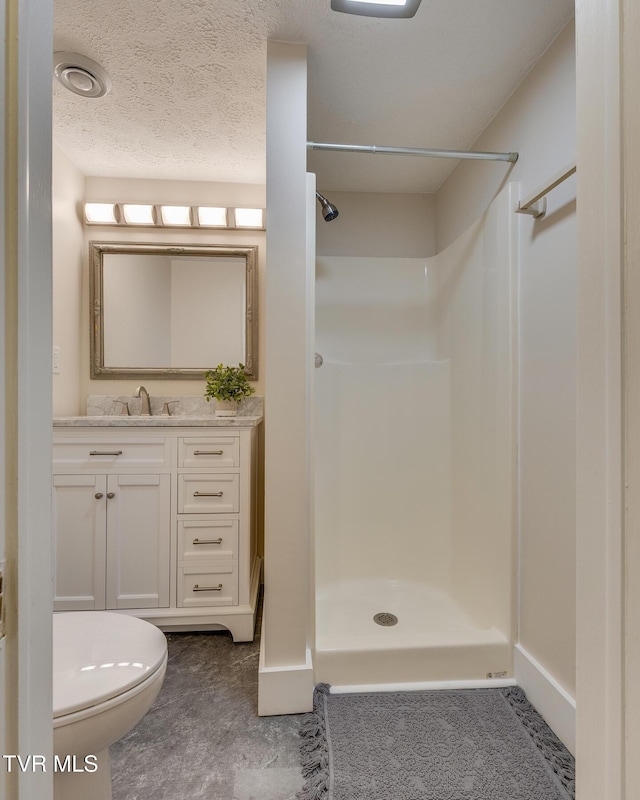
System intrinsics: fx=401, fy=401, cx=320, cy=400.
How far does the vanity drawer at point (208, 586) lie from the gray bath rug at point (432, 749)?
580mm

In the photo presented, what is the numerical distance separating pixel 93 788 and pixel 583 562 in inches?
43.0

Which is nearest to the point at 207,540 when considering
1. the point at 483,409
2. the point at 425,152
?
the point at 483,409

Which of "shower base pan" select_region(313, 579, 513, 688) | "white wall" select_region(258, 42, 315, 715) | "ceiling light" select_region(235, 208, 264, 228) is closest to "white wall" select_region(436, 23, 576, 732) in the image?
"shower base pan" select_region(313, 579, 513, 688)

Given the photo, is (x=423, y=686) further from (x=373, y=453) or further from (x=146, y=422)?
(x=146, y=422)

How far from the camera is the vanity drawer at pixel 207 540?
1.79 m

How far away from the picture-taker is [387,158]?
6.64ft

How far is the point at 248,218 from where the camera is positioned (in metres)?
2.29

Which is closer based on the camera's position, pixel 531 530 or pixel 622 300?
pixel 622 300

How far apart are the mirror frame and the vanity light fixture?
114 millimetres

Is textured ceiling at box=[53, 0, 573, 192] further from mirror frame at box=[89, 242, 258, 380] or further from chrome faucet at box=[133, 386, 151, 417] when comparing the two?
chrome faucet at box=[133, 386, 151, 417]

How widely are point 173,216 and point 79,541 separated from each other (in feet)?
5.72

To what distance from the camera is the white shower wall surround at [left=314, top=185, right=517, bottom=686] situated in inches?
59.4

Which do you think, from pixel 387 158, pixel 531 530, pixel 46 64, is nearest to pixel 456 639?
pixel 531 530

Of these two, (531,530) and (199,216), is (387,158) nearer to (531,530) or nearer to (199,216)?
(199,216)
